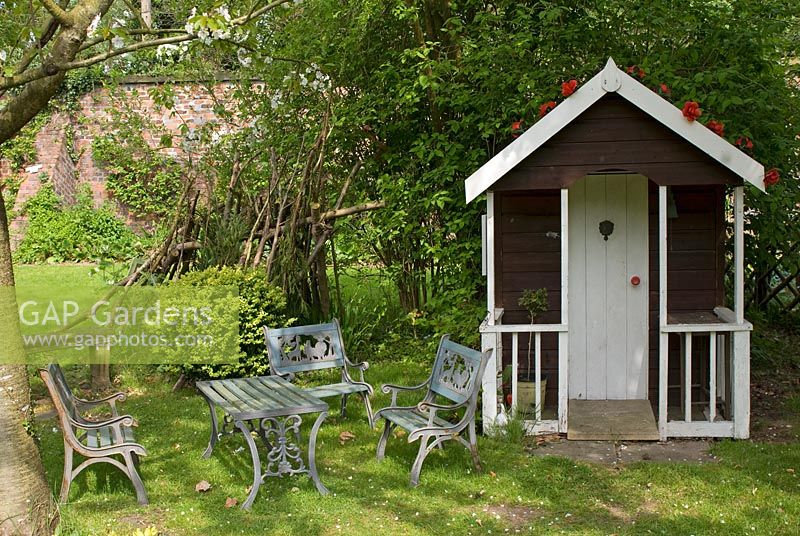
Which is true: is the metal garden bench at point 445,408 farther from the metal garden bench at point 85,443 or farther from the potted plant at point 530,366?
the metal garden bench at point 85,443

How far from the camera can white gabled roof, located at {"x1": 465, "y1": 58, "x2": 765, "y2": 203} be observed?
6.38 m

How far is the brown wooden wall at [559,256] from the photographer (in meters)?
7.32

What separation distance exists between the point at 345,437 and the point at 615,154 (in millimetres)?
3004

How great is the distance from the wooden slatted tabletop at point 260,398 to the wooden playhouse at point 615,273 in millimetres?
1593

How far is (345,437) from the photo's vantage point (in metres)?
6.97

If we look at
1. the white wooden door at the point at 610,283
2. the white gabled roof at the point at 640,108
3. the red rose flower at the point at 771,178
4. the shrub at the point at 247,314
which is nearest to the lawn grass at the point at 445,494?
the white wooden door at the point at 610,283

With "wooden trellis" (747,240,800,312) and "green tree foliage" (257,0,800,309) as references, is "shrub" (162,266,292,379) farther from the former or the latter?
"wooden trellis" (747,240,800,312)

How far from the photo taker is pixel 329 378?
29.0ft

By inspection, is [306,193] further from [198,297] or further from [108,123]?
[108,123]

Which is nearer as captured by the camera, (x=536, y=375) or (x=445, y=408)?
(x=445, y=408)

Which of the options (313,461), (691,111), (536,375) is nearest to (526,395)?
(536,375)

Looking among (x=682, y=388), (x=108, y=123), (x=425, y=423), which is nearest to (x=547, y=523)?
(x=425, y=423)

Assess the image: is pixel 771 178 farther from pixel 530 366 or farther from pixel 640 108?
pixel 530 366

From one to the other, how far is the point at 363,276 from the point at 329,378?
1805 millimetres
